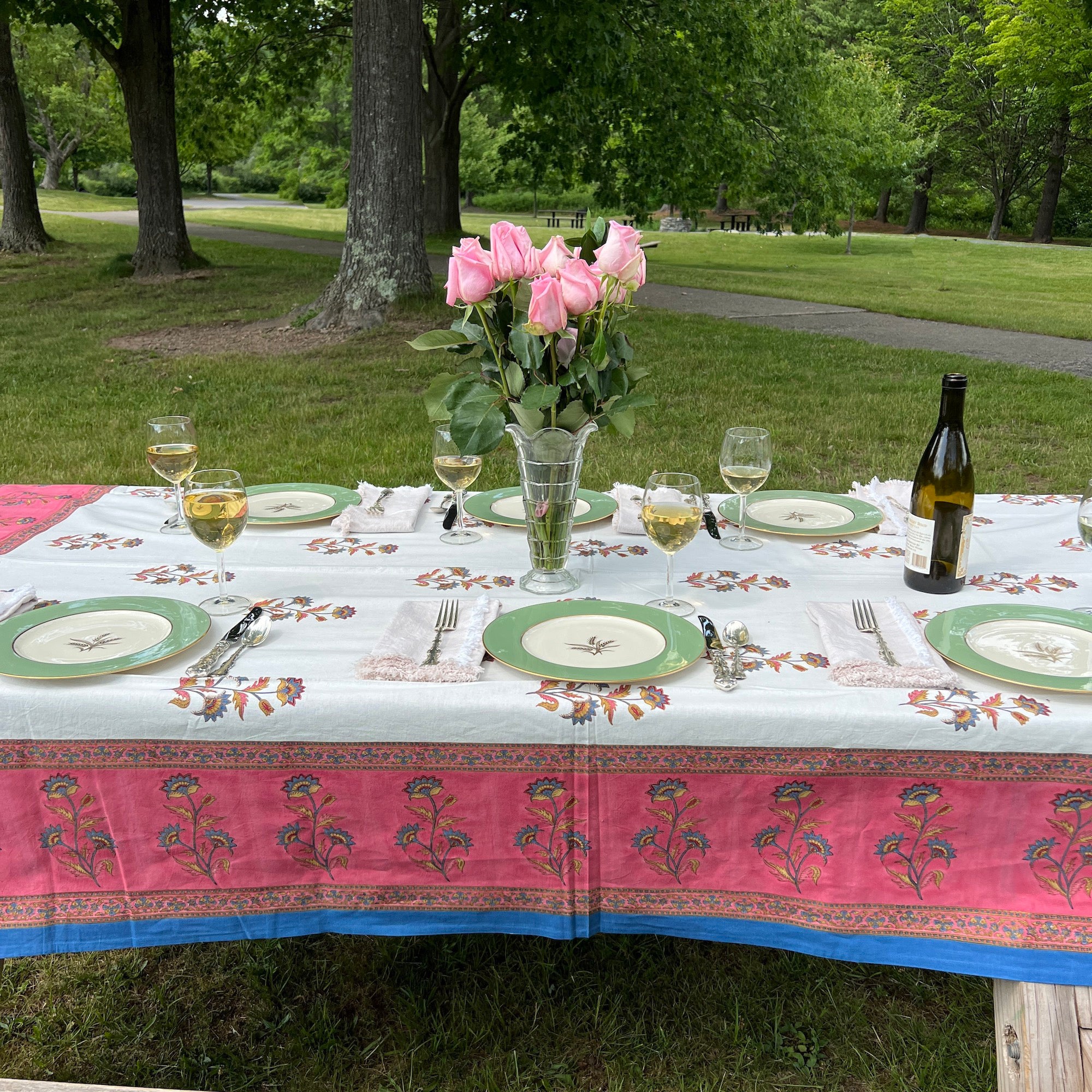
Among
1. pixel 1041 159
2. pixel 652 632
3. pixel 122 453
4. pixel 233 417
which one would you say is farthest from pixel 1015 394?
pixel 1041 159

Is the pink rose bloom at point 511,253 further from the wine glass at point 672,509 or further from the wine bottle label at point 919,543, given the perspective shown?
the wine bottle label at point 919,543

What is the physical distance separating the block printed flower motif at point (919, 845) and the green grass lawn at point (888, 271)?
5.44 m

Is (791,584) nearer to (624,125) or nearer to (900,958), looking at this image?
(900,958)

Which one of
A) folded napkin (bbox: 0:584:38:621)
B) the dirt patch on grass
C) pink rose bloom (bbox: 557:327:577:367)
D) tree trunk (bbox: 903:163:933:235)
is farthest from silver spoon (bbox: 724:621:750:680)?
tree trunk (bbox: 903:163:933:235)

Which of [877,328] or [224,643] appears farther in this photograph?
[877,328]

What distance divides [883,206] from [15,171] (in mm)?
32443

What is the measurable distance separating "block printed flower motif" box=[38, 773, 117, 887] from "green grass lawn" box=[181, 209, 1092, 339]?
558 centimetres

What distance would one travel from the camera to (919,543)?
204 centimetres

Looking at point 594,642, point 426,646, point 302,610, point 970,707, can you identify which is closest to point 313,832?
point 426,646

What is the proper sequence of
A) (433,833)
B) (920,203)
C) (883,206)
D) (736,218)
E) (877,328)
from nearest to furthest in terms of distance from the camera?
A: 1. (433,833)
2. (877,328)
3. (920,203)
4. (736,218)
5. (883,206)

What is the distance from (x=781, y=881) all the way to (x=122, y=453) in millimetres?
5741

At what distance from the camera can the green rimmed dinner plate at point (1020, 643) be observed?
1606 millimetres

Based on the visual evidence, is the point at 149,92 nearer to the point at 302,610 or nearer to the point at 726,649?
the point at 302,610

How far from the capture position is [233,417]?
733cm
